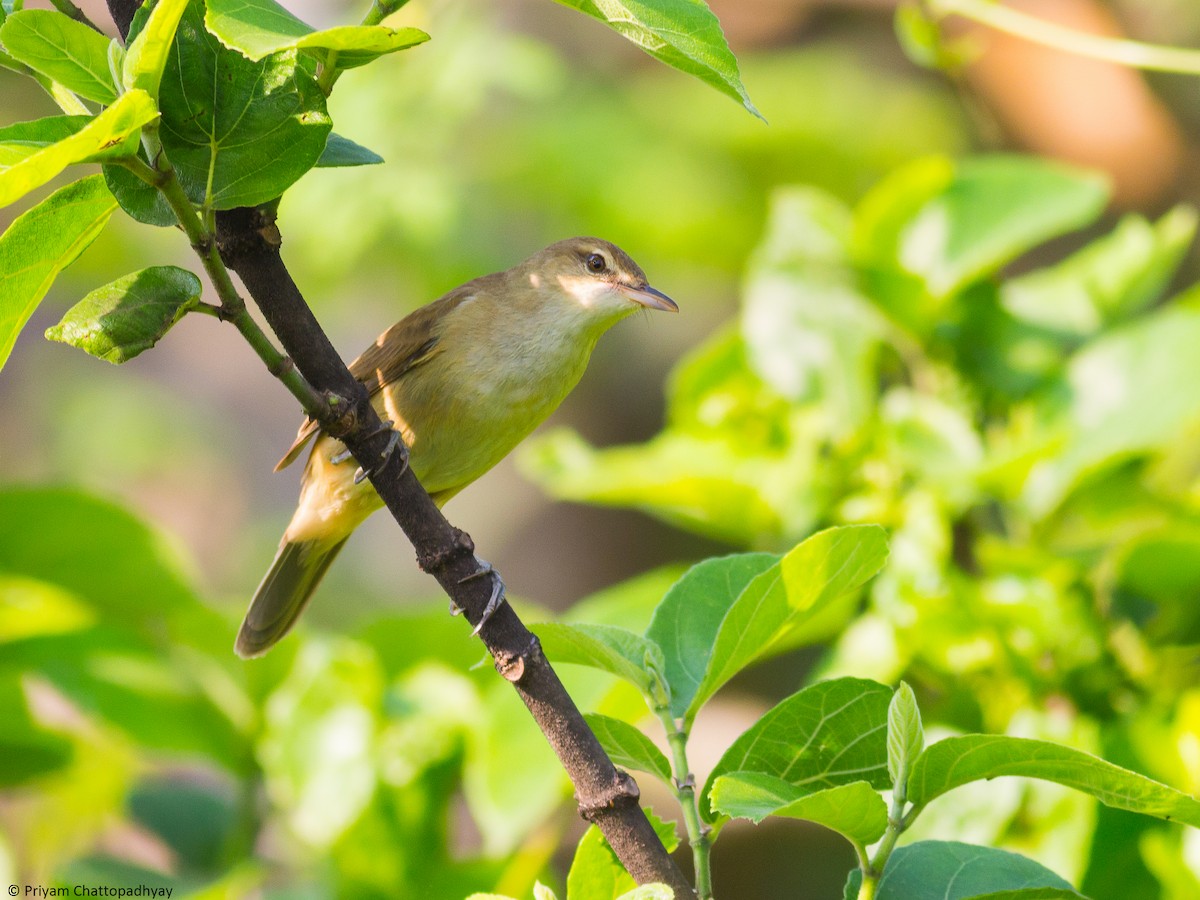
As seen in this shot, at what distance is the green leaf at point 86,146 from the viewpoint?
0.92 m

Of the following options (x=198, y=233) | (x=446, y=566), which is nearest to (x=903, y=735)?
(x=446, y=566)

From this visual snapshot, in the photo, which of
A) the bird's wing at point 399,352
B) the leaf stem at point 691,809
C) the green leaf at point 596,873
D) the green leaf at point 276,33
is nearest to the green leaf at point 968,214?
the bird's wing at point 399,352

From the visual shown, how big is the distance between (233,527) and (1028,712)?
21.3 feet

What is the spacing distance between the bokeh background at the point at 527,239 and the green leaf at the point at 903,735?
1240 mm

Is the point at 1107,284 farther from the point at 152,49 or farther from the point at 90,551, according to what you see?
the point at 152,49

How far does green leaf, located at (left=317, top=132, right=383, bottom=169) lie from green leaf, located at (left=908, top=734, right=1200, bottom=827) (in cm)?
82

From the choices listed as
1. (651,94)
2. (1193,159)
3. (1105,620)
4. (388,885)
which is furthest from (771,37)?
(388,885)

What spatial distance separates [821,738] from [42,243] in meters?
0.92

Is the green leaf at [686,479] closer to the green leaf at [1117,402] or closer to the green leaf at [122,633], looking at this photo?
the green leaf at [1117,402]

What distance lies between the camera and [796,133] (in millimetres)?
6383

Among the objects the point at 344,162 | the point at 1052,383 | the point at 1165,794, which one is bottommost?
the point at 1052,383

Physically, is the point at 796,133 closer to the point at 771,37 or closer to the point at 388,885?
the point at 771,37

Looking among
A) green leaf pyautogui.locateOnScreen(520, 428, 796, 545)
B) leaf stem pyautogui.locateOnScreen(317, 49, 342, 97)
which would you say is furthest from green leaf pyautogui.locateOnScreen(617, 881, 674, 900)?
green leaf pyautogui.locateOnScreen(520, 428, 796, 545)

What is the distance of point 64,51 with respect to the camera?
3.47 ft
